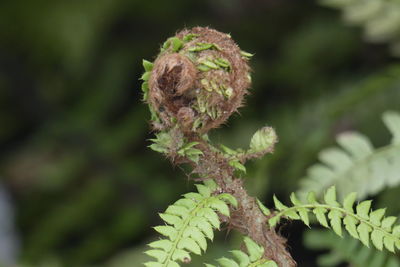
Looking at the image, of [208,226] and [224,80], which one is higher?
[224,80]

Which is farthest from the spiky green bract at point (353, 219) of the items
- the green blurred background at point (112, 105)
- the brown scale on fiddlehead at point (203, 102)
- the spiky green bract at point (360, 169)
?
the green blurred background at point (112, 105)

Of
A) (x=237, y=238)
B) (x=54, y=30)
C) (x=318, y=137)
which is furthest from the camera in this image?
(x=54, y=30)

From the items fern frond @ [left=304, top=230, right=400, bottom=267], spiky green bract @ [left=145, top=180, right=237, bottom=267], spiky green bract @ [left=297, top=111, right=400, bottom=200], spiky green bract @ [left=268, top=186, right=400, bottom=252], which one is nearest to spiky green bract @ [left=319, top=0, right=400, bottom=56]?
spiky green bract @ [left=297, top=111, right=400, bottom=200]

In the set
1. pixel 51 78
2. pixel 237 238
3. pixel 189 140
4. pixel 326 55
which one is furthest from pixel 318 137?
pixel 51 78

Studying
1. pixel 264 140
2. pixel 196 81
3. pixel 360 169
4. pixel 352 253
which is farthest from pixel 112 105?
pixel 196 81

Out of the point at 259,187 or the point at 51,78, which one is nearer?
the point at 259,187

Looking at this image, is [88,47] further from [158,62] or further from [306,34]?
[158,62]

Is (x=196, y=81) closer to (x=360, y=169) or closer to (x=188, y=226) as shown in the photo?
(x=188, y=226)
